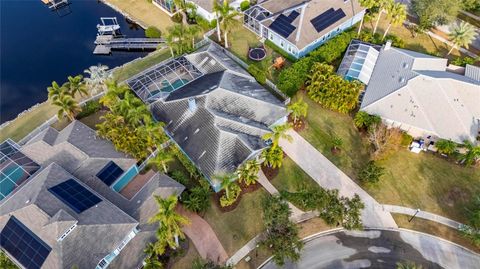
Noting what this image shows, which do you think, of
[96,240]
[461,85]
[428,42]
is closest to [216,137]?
[96,240]

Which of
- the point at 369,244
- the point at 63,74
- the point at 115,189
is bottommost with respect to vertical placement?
the point at 369,244

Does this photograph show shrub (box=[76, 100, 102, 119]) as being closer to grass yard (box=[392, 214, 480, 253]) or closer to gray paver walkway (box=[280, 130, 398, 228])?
gray paver walkway (box=[280, 130, 398, 228])

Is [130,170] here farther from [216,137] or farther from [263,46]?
[263,46]

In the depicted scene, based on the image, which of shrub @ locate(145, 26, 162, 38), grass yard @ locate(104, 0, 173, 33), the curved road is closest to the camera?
the curved road

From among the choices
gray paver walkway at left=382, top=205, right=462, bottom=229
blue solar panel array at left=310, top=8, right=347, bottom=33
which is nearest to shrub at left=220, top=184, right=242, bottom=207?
gray paver walkway at left=382, top=205, right=462, bottom=229

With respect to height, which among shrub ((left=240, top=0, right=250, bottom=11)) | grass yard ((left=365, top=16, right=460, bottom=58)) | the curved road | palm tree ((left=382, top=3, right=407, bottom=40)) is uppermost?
palm tree ((left=382, top=3, right=407, bottom=40))

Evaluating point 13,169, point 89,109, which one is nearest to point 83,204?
point 13,169
